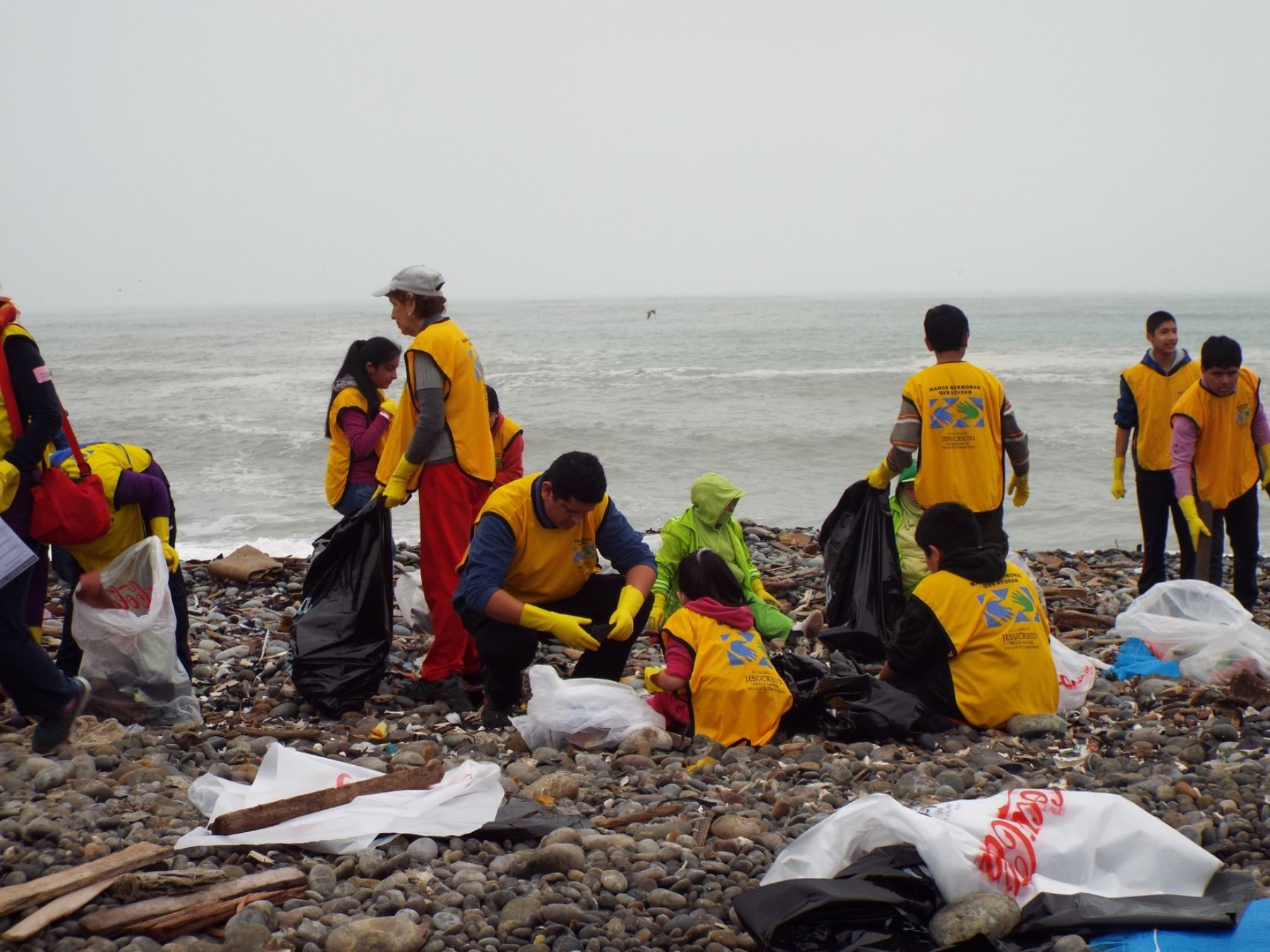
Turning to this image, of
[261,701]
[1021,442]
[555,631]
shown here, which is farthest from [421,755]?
[1021,442]

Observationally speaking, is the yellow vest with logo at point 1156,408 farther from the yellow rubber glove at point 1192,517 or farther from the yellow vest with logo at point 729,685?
the yellow vest with logo at point 729,685

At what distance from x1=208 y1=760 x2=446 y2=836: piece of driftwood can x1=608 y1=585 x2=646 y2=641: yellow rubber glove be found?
4.38 ft

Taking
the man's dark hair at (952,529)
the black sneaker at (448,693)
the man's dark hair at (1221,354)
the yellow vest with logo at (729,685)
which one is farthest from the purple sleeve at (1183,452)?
the black sneaker at (448,693)

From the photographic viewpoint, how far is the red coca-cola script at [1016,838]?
3.03 metres

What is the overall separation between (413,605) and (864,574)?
261 cm

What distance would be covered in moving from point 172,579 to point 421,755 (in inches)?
63.9

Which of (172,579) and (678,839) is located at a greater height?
(172,579)

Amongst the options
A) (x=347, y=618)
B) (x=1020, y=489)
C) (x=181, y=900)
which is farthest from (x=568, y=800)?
(x=1020, y=489)

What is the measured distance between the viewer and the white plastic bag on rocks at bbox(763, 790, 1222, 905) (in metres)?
3.02

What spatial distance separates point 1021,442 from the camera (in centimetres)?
612

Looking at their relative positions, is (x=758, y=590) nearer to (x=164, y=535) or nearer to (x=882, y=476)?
(x=882, y=476)

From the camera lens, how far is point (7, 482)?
175 inches

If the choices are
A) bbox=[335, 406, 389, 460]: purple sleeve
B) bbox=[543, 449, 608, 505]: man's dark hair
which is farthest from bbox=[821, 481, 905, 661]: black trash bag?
bbox=[335, 406, 389, 460]: purple sleeve

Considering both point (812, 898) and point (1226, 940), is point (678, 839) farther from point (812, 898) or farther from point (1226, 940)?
point (1226, 940)
